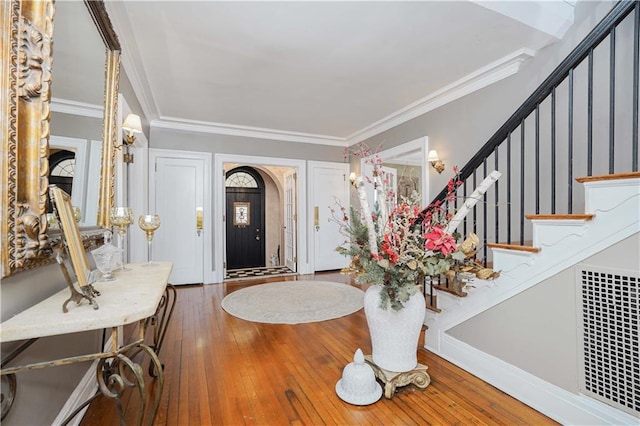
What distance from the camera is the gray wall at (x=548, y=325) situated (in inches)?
53.8

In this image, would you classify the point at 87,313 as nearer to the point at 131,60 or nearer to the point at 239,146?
the point at 131,60

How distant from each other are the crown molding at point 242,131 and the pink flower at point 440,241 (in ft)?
13.6

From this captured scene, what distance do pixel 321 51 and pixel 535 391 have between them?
3008 millimetres

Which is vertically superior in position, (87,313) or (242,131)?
(242,131)

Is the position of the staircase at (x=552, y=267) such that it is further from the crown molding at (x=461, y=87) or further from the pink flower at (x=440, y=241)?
the crown molding at (x=461, y=87)

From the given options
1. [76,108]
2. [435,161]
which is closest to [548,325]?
[435,161]

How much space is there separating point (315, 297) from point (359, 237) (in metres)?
2.29

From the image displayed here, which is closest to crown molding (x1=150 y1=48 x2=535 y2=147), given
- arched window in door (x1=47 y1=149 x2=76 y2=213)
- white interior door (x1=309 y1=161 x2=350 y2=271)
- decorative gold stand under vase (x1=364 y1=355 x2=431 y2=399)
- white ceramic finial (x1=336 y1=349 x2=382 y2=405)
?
white interior door (x1=309 y1=161 x2=350 y2=271)

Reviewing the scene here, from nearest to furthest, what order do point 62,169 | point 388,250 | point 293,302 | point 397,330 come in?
point 62,169 < point 388,250 < point 397,330 < point 293,302

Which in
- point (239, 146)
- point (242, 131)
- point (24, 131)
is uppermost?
point (242, 131)

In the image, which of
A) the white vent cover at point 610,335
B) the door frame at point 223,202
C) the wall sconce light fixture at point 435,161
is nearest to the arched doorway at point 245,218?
the door frame at point 223,202

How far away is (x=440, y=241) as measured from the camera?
1584mm

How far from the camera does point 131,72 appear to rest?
2.95m

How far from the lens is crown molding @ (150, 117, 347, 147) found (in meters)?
4.59
